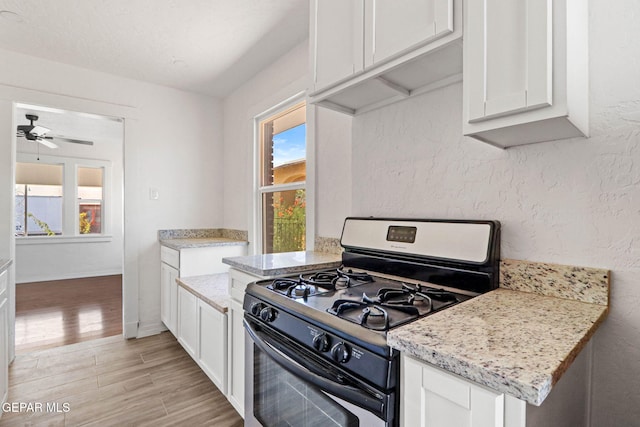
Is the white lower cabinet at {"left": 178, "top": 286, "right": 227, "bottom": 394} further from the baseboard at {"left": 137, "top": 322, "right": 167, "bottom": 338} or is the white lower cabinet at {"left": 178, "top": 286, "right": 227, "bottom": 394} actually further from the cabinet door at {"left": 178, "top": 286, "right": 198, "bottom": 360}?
the baseboard at {"left": 137, "top": 322, "right": 167, "bottom": 338}

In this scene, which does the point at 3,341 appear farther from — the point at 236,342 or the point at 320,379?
the point at 320,379

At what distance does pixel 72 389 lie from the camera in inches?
82.8

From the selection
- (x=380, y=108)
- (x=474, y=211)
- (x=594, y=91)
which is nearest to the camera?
(x=594, y=91)

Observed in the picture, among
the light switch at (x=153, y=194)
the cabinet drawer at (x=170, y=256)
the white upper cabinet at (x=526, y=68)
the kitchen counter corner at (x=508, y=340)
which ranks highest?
the white upper cabinet at (x=526, y=68)

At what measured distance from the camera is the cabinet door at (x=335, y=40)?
51.8 inches

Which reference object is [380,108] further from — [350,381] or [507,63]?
[350,381]

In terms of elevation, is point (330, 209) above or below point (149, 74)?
below

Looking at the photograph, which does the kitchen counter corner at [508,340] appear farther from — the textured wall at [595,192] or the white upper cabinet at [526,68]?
the white upper cabinet at [526,68]

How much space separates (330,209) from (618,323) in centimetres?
144

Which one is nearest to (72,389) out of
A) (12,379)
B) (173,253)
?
(12,379)

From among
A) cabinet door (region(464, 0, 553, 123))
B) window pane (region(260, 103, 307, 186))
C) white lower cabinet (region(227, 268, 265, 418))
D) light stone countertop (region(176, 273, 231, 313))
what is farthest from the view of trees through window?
cabinet door (region(464, 0, 553, 123))

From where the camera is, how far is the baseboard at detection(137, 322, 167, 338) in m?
3.01

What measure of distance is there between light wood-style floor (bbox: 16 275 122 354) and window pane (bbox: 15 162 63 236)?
3.07 ft

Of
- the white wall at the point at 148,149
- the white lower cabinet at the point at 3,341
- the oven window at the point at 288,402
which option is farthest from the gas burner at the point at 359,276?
the white wall at the point at 148,149
